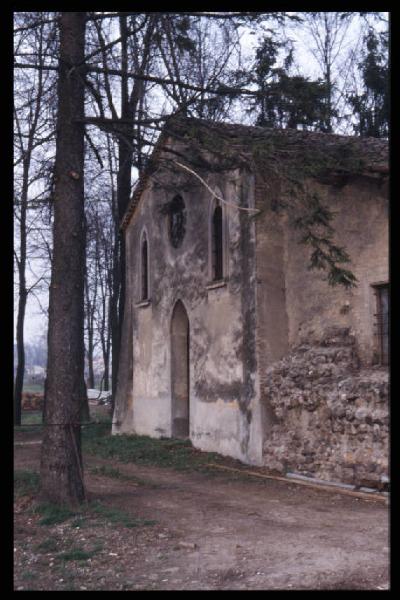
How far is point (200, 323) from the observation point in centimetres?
1697

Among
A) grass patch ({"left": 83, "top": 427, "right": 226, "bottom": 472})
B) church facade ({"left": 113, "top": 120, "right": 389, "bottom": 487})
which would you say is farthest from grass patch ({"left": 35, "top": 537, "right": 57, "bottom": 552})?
grass patch ({"left": 83, "top": 427, "right": 226, "bottom": 472})

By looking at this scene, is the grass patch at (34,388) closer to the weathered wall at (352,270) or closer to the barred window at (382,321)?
the weathered wall at (352,270)

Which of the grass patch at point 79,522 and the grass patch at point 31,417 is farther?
the grass patch at point 31,417

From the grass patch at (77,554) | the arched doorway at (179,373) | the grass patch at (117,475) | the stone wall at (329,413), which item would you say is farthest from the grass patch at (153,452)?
the grass patch at (77,554)

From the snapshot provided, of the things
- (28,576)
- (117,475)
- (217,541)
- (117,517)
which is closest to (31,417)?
(117,475)

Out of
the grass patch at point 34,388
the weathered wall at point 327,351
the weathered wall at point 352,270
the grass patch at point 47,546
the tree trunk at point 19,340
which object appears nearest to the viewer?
the grass patch at point 47,546

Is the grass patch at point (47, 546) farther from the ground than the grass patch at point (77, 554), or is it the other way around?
the grass patch at point (77, 554)

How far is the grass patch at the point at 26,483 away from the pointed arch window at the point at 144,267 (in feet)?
28.2

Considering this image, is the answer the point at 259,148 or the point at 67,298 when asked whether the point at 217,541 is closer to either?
the point at 67,298

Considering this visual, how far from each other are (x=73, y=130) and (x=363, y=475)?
7088 mm

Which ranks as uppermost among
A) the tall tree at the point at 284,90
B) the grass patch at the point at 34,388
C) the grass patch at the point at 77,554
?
the tall tree at the point at 284,90

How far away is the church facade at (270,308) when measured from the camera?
10945 millimetres

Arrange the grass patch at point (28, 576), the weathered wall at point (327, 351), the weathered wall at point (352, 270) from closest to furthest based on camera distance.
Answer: the grass patch at point (28, 576) → the weathered wall at point (327, 351) → the weathered wall at point (352, 270)
